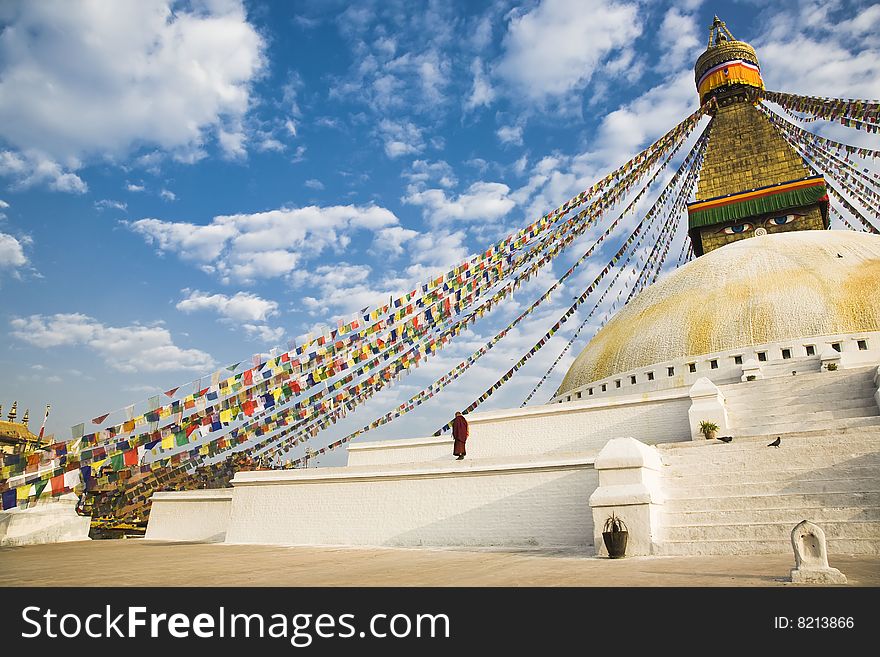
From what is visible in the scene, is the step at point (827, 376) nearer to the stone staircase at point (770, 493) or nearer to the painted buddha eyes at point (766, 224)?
the stone staircase at point (770, 493)

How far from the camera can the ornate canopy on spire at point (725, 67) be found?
25.9 metres

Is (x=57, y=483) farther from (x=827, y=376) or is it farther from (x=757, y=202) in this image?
(x=757, y=202)

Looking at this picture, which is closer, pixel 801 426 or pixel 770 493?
pixel 770 493

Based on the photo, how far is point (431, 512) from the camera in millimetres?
10578

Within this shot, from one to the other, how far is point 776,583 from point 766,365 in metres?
10.9

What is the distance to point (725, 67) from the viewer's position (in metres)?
26.2

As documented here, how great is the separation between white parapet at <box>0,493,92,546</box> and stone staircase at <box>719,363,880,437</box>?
16.6 meters

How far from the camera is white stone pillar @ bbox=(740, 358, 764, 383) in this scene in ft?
43.0

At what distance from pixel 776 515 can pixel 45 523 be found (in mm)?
16621

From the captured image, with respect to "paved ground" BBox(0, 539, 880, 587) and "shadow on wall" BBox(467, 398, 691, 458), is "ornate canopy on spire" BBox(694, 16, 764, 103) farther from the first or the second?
"paved ground" BBox(0, 539, 880, 587)

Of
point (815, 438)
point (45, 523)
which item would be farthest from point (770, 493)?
point (45, 523)

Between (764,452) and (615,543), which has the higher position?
(764,452)

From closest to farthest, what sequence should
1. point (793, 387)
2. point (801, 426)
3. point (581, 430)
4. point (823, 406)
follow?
point (801, 426) → point (823, 406) → point (793, 387) → point (581, 430)
